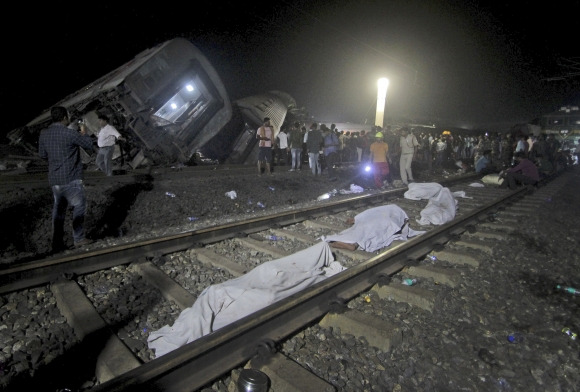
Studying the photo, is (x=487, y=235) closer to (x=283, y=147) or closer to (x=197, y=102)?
(x=283, y=147)

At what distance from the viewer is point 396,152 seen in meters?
14.0

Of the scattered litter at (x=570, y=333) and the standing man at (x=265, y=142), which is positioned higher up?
the standing man at (x=265, y=142)

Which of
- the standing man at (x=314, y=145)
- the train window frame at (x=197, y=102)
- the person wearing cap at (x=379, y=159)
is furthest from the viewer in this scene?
the train window frame at (x=197, y=102)

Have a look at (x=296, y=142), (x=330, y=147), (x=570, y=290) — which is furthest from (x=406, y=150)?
(x=570, y=290)

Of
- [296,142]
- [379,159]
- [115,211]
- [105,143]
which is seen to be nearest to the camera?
[115,211]

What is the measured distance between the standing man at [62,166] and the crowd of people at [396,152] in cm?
771

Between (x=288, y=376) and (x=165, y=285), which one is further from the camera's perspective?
(x=165, y=285)

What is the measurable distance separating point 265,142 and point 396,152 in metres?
6.07

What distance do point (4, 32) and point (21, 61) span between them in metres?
1.30

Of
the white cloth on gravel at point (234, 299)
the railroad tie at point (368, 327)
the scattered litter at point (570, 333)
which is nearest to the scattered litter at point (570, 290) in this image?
the scattered litter at point (570, 333)

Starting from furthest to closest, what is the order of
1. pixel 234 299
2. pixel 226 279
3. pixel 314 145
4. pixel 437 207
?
1. pixel 314 145
2. pixel 437 207
3. pixel 226 279
4. pixel 234 299

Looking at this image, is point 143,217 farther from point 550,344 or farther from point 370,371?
point 550,344

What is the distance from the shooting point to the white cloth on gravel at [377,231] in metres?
4.56

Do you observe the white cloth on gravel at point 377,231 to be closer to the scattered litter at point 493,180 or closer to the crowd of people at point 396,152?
the crowd of people at point 396,152
